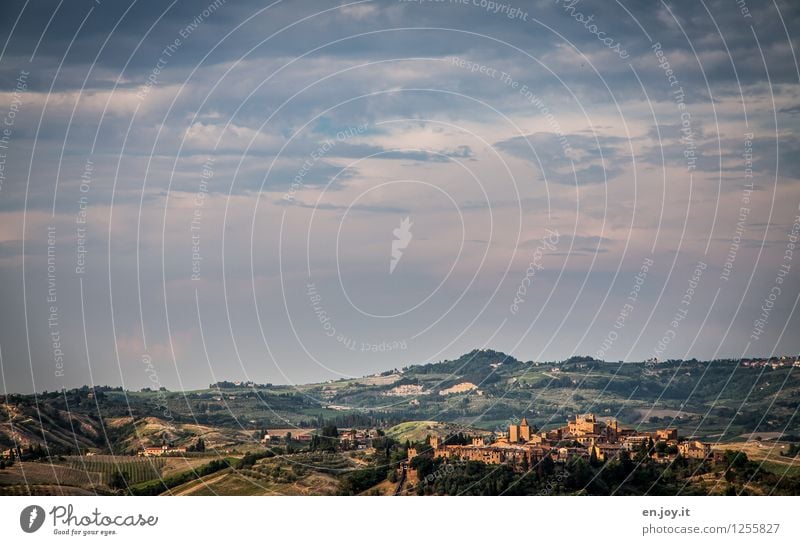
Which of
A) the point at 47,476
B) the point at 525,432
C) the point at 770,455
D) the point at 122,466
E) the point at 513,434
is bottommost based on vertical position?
the point at 47,476

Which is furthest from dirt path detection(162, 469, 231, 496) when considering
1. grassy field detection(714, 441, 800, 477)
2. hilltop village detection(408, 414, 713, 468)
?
grassy field detection(714, 441, 800, 477)

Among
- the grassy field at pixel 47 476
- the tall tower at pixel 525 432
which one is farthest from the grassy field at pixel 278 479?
the tall tower at pixel 525 432

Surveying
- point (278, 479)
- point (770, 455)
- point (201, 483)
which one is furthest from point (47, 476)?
point (770, 455)

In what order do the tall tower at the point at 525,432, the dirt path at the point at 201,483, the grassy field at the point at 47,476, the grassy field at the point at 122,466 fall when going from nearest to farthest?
the grassy field at the point at 47,476 → the dirt path at the point at 201,483 → the grassy field at the point at 122,466 → the tall tower at the point at 525,432

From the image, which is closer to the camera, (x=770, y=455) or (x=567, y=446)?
(x=567, y=446)

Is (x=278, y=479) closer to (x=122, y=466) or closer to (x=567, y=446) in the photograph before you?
(x=122, y=466)

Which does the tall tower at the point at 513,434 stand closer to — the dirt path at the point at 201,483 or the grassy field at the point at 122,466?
the dirt path at the point at 201,483

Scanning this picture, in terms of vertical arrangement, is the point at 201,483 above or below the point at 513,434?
below

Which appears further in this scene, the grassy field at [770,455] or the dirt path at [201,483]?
the grassy field at [770,455]
